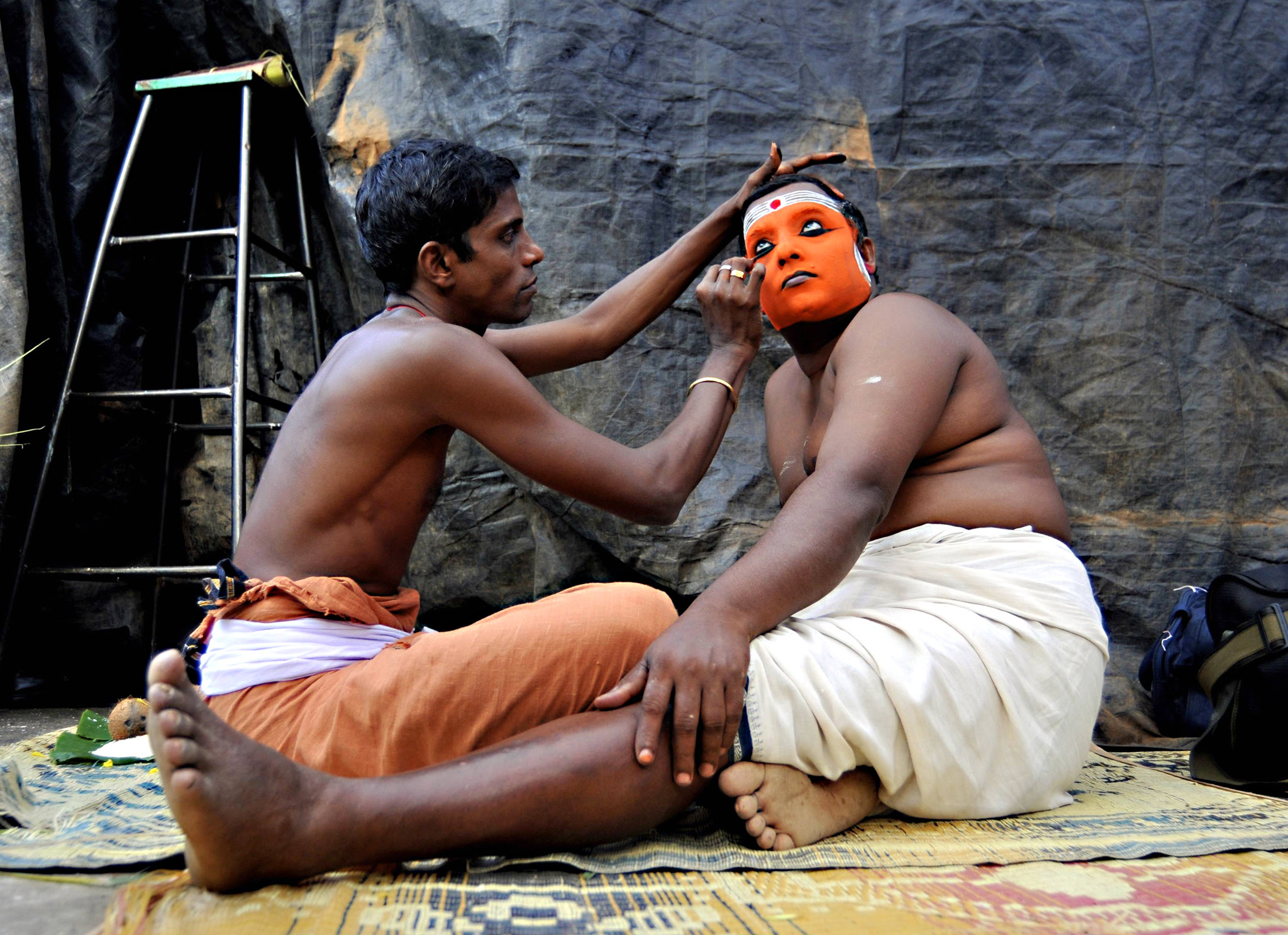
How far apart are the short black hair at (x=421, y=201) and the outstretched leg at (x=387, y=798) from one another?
3.38 feet

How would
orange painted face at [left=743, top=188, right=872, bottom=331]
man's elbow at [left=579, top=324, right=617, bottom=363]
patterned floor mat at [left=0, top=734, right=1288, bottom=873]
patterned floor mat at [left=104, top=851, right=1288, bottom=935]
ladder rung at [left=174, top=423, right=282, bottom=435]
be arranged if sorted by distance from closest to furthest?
patterned floor mat at [left=104, top=851, right=1288, bottom=935]
patterned floor mat at [left=0, top=734, right=1288, bottom=873]
orange painted face at [left=743, top=188, right=872, bottom=331]
man's elbow at [left=579, top=324, right=617, bottom=363]
ladder rung at [left=174, top=423, right=282, bottom=435]

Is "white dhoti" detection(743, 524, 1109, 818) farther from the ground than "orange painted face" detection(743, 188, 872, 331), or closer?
closer

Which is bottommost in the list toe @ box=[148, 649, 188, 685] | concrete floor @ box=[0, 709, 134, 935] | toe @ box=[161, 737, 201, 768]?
concrete floor @ box=[0, 709, 134, 935]

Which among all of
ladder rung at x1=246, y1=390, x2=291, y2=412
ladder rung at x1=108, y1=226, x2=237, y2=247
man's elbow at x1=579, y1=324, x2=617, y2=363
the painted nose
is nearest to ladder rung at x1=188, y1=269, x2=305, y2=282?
ladder rung at x1=108, y1=226, x2=237, y2=247

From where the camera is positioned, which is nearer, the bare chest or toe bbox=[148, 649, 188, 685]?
toe bbox=[148, 649, 188, 685]

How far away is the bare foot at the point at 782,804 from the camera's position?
1509 millimetres

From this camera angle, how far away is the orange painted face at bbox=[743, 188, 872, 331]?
86.5 inches

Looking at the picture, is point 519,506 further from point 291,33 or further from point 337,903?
point 337,903

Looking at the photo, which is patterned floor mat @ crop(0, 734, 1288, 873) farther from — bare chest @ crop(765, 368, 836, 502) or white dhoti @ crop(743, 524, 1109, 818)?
bare chest @ crop(765, 368, 836, 502)

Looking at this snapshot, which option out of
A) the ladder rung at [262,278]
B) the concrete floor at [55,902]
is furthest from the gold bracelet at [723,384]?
the ladder rung at [262,278]

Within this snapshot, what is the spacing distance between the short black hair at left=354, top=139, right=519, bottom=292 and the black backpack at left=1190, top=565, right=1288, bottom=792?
1797mm

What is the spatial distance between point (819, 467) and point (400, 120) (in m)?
2.24

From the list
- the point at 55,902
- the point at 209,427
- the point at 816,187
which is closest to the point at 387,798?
the point at 55,902

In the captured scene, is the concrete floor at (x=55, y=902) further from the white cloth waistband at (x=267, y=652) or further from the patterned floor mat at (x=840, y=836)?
the white cloth waistband at (x=267, y=652)
